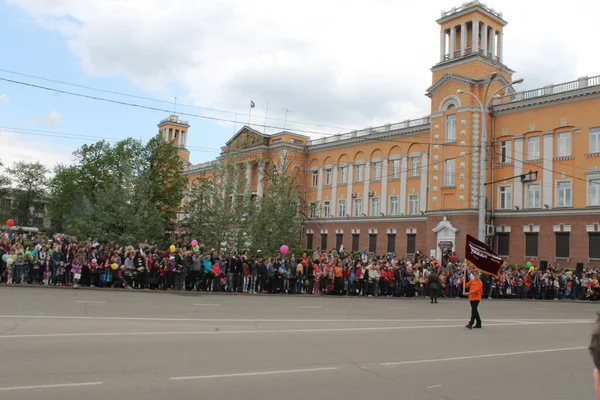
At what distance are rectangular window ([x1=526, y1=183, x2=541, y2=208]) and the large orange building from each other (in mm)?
83

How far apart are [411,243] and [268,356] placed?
45804 mm

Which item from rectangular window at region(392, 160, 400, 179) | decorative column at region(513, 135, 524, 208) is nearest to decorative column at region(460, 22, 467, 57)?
decorative column at region(513, 135, 524, 208)

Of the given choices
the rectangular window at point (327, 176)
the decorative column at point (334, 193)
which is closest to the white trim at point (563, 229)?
the decorative column at point (334, 193)

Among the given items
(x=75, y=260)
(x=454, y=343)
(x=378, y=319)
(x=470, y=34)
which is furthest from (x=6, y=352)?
(x=470, y=34)

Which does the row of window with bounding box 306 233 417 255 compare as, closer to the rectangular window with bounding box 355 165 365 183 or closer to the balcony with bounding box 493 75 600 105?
the rectangular window with bounding box 355 165 365 183

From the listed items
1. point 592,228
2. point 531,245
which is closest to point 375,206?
point 531,245

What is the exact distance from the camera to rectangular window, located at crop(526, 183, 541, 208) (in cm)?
4397

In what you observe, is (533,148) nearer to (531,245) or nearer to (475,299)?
(531,245)

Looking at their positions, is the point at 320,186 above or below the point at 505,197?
above

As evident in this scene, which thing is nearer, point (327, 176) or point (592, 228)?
point (592, 228)

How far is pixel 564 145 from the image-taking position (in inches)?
1682

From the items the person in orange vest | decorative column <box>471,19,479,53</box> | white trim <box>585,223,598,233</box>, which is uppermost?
decorative column <box>471,19,479,53</box>

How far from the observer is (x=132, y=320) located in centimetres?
1323

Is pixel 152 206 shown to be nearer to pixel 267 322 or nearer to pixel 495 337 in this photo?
pixel 267 322
